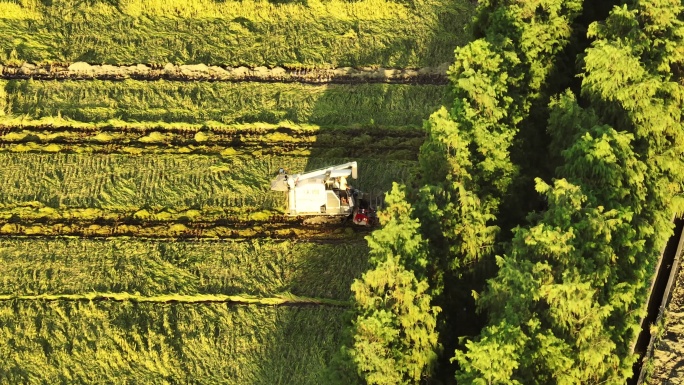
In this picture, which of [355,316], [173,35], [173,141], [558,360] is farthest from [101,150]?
[558,360]

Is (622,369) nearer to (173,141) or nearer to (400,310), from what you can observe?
(400,310)

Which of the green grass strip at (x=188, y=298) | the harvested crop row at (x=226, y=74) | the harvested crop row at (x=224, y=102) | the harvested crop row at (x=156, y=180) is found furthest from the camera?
the harvested crop row at (x=226, y=74)

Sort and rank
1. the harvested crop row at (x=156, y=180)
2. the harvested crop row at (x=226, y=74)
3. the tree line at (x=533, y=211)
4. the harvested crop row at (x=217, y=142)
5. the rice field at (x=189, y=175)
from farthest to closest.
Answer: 1. the harvested crop row at (x=226, y=74)
2. the harvested crop row at (x=217, y=142)
3. the harvested crop row at (x=156, y=180)
4. the rice field at (x=189, y=175)
5. the tree line at (x=533, y=211)

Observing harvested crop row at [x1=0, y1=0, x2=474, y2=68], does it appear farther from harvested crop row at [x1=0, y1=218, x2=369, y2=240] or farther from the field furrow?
harvested crop row at [x1=0, y1=218, x2=369, y2=240]

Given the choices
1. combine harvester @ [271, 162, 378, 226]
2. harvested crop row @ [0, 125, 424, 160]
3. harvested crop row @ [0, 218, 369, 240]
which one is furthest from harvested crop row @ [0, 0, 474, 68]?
harvested crop row @ [0, 218, 369, 240]

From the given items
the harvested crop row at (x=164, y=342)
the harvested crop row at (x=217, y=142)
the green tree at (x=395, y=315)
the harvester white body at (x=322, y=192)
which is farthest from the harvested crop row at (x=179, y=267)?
the green tree at (x=395, y=315)

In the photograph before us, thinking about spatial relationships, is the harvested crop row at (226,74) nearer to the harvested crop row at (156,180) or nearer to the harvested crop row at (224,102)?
the harvested crop row at (224,102)

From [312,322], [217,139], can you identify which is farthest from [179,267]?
[217,139]
